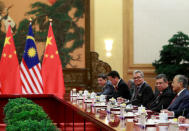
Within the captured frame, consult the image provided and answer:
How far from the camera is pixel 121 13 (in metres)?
12.7

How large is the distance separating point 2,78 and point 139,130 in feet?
23.5

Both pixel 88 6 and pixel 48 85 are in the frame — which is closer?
pixel 48 85

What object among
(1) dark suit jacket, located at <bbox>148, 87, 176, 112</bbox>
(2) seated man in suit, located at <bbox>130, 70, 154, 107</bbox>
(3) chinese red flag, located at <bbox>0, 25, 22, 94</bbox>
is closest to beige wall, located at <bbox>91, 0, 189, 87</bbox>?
(3) chinese red flag, located at <bbox>0, 25, 22, 94</bbox>

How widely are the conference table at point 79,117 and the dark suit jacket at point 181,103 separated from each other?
3.19ft

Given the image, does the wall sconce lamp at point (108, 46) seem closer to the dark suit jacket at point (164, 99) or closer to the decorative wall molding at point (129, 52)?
the decorative wall molding at point (129, 52)

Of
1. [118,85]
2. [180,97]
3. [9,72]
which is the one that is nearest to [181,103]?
[180,97]

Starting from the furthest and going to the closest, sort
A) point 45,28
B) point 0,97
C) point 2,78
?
point 45,28 < point 2,78 < point 0,97

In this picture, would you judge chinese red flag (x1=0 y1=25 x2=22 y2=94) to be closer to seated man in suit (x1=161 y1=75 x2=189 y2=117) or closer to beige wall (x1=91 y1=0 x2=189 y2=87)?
beige wall (x1=91 y1=0 x2=189 y2=87)

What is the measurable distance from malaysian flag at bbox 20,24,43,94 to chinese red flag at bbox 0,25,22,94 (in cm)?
15

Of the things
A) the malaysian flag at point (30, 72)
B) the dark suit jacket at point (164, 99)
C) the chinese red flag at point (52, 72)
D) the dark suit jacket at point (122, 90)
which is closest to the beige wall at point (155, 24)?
the chinese red flag at point (52, 72)

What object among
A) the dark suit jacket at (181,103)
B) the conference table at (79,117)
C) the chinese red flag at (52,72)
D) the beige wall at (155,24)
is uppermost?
the beige wall at (155,24)

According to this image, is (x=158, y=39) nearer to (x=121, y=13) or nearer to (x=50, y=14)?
(x=121, y=13)

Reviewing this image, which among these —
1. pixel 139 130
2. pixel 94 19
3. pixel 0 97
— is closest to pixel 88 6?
pixel 94 19

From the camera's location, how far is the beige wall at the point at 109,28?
41.3ft
